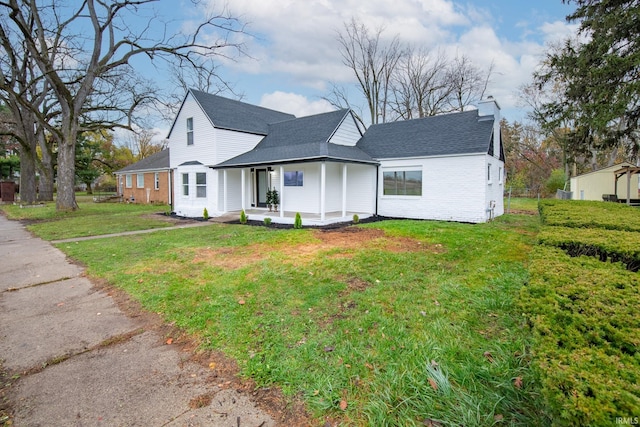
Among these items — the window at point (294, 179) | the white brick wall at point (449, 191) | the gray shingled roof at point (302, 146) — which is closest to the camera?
the white brick wall at point (449, 191)

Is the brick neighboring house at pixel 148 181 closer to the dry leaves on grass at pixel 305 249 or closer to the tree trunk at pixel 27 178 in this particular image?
the tree trunk at pixel 27 178

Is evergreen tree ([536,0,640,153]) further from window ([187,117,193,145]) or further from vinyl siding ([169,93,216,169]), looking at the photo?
window ([187,117,193,145])

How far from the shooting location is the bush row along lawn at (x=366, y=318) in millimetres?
2410

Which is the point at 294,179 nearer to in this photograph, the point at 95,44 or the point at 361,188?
the point at 361,188

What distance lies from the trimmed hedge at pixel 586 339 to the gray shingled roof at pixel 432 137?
32.6 feet

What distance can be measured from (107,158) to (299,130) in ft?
116

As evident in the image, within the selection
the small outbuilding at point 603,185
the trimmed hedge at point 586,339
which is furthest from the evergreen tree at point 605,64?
the trimmed hedge at point 586,339

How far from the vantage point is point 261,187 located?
16.6 meters

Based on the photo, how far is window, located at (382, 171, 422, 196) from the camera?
1327cm

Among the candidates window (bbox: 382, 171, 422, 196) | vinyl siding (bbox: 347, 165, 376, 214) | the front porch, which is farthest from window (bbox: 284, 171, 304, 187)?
window (bbox: 382, 171, 422, 196)

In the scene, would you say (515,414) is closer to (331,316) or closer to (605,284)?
(605,284)

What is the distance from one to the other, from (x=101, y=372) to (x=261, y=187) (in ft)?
45.9

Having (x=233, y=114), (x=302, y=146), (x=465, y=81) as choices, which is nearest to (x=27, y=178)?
(x=233, y=114)

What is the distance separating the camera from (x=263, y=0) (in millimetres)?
11984
